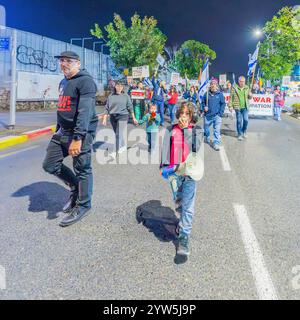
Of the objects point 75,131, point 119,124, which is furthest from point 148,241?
point 119,124

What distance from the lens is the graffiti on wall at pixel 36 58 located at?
23.3 m

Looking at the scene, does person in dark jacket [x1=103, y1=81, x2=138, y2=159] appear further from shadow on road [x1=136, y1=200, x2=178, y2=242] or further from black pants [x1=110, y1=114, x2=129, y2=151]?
shadow on road [x1=136, y1=200, x2=178, y2=242]

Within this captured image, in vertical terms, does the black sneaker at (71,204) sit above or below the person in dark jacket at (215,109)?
below

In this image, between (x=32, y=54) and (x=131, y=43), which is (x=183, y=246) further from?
(x=131, y=43)

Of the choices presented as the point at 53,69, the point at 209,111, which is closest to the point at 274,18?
the point at 53,69

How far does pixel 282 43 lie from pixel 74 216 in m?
35.5

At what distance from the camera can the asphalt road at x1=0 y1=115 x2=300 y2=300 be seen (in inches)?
125

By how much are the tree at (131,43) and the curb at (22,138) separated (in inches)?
980

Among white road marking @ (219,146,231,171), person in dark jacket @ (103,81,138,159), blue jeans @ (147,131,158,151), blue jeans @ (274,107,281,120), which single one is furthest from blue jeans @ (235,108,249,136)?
blue jeans @ (274,107,281,120)

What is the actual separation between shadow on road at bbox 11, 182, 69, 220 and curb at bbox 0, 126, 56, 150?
4.59 meters

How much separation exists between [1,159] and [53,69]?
62.4ft

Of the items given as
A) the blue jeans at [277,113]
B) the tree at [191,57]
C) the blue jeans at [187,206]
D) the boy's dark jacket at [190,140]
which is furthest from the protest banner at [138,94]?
the tree at [191,57]

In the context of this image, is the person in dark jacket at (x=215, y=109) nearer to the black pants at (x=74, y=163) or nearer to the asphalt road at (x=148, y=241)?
the asphalt road at (x=148, y=241)
